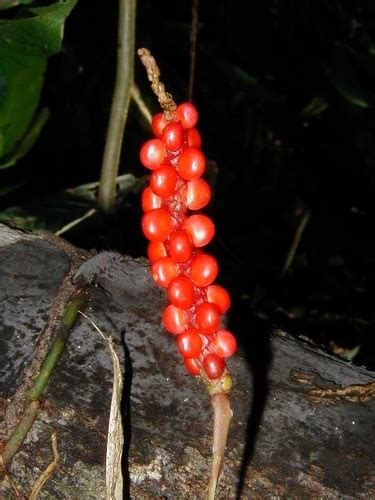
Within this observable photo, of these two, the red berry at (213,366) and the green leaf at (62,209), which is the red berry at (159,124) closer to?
the red berry at (213,366)

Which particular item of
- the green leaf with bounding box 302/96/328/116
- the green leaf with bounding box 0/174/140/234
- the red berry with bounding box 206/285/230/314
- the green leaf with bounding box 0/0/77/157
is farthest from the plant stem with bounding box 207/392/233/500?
the green leaf with bounding box 302/96/328/116

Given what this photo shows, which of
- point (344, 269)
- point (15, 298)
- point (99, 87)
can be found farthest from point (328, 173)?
point (15, 298)

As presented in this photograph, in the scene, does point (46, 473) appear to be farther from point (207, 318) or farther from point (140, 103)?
point (140, 103)

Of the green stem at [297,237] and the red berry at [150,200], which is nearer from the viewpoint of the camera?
the red berry at [150,200]

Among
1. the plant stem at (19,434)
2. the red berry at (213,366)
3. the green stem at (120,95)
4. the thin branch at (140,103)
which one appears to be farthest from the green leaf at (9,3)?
the red berry at (213,366)

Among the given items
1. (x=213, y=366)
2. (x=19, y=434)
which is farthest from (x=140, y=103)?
(x=213, y=366)

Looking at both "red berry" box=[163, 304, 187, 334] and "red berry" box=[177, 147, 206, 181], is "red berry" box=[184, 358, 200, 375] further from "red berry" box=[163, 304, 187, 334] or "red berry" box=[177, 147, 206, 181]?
"red berry" box=[177, 147, 206, 181]
